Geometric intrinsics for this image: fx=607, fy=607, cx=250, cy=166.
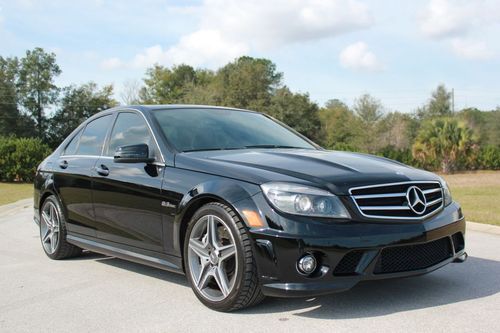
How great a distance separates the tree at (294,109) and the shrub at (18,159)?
114 feet

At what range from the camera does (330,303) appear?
173 inches

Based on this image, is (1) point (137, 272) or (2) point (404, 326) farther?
(1) point (137, 272)

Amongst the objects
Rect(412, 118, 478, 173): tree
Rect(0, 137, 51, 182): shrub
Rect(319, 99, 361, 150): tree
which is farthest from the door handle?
Rect(319, 99, 361, 150): tree

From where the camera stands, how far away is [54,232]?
659 cm

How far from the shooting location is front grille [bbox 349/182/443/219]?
4.03 m

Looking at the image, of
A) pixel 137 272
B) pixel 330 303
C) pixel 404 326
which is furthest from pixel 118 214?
pixel 404 326

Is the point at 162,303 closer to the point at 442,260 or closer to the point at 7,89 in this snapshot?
the point at 442,260

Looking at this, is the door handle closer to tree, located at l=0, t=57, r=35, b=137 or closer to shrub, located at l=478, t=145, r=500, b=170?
shrub, located at l=478, t=145, r=500, b=170

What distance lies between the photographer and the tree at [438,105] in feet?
271

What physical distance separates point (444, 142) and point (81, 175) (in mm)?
25816

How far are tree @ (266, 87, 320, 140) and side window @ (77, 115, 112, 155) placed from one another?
5516 centimetres

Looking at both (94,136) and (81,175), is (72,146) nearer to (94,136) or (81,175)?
(94,136)

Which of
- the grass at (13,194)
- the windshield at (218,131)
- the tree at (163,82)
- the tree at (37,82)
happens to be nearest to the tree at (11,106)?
the tree at (37,82)

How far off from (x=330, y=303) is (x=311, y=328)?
590mm
